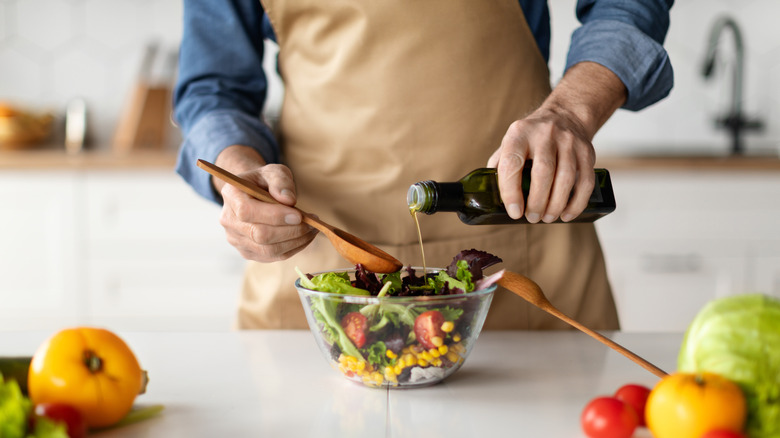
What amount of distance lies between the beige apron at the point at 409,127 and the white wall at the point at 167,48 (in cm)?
149

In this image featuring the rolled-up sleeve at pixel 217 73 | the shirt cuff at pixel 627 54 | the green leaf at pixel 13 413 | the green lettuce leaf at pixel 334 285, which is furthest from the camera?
the rolled-up sleeve at pixel 217 73

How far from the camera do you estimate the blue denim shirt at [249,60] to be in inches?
39.8

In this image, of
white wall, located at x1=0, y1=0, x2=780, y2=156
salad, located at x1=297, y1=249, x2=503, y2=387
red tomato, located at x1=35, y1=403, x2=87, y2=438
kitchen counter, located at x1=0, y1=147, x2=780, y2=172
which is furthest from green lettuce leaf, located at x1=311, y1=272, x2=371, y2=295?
white wall, located at x1=0, y1=0, x2=780, y2=156

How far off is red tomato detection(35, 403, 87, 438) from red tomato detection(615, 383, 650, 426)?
0.44 metres

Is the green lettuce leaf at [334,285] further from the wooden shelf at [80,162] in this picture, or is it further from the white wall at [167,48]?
the white wall at [167,48]

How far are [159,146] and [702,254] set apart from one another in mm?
1680

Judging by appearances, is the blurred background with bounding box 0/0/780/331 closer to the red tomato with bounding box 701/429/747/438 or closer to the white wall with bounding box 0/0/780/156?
the white wall with bounding box 0/0/780/156

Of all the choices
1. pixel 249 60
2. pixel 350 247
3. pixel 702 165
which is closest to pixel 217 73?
pixel 249 60

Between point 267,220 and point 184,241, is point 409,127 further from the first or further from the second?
point 184,241

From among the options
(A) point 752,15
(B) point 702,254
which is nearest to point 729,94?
(A) point 752,15

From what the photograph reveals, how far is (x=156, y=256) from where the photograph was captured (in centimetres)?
207

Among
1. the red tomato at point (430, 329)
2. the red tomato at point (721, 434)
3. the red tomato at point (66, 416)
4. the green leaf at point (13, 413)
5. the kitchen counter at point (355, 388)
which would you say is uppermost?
the red tomato at point (721, 434)

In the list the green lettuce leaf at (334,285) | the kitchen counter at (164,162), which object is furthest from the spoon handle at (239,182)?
the kitchen counter at (164,162)

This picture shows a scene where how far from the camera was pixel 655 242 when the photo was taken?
2039 millimetres
